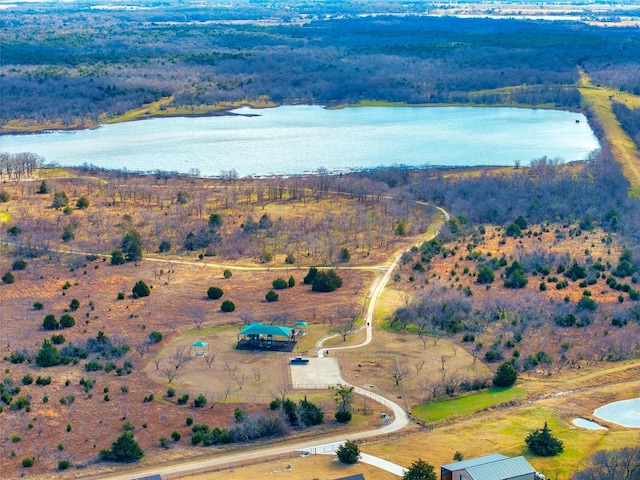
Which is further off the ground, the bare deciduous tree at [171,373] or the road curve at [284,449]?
the bare deciduous tree at [171,373]

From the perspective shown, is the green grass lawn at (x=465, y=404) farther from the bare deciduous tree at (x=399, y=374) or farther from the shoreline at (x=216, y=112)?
the shoreline at (x=216, y=112)

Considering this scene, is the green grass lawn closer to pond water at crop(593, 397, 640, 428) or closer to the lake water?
pond water at crop(593, 397, 640, 428)

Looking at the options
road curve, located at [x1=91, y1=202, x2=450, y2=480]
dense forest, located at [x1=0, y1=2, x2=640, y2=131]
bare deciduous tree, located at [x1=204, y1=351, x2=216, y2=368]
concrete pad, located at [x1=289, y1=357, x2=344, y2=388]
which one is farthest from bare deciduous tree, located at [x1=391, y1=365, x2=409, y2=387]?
dense forest, located at [x1=0, y1=2, x2=640, y2=131]

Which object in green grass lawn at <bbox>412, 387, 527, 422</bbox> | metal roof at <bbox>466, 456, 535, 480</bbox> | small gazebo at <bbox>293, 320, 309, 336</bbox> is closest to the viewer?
metal roof at <bbox>466, 456, 535, 480</bbox>

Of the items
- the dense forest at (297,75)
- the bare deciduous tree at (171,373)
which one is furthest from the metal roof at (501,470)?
the dense forest at (297,75)

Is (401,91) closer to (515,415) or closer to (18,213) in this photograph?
(18,213)

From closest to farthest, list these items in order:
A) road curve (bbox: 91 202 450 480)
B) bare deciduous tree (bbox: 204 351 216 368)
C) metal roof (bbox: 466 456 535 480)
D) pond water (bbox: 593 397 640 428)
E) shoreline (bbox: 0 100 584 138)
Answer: metal roof (bbox: 466 456 535 480) → road curve (bbox: 91 202 450 480) → pond water (bbox: 593 397 640 428) → bare deciduous tree (bbox: 204 351 216 368) → shoreline (bbox: 0 100 584 138)

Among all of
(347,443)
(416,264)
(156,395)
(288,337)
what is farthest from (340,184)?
(347,443)

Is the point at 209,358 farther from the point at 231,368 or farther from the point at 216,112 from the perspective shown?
the point at 216,112
